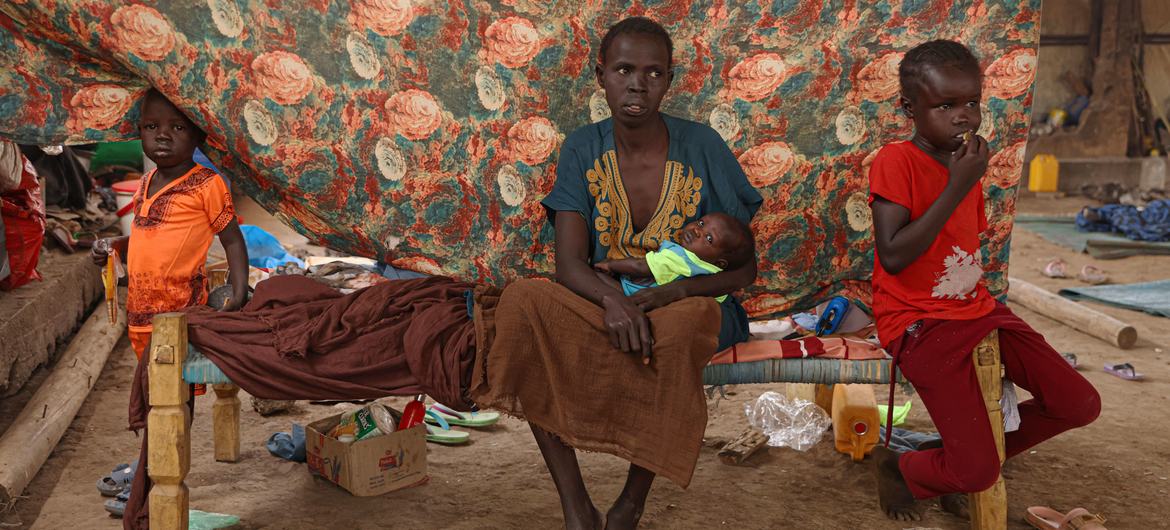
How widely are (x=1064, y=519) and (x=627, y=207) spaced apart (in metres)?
1.75

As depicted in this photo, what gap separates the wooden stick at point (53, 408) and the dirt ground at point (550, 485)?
8cm

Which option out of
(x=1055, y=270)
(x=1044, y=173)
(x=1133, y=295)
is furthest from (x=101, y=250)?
(x=1044, y=173)

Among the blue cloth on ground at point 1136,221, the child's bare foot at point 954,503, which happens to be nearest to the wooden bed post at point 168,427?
the child's bare foot at point 954,503

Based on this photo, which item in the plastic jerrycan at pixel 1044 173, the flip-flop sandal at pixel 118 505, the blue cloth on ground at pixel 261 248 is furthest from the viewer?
the plastic jerrycan at pixel 1044 173

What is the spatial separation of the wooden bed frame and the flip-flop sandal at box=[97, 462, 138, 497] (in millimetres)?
585

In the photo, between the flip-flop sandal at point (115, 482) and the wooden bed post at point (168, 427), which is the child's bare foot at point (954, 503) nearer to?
the wooden bed post at point (168, 427)

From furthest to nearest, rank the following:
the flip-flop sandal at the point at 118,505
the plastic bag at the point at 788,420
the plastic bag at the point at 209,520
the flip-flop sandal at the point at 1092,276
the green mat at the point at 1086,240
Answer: the green mat at the point at 1086,240 → the flip-flop sandal at the point at 1092,276 → the plastic bag at the point at 788,420 → the flip-flop sandal at the point at 118,505 → the plastic bag at the point at 209,520

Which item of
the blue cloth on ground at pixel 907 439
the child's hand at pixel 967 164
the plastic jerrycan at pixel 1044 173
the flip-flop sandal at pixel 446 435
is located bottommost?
the flip-flop sandal at pixel 446 435

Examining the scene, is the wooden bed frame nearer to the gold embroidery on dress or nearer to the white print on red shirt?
the white print on red shirt

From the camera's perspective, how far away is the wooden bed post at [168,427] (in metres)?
3.12

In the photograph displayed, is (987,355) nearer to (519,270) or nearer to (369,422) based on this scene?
(519,270)

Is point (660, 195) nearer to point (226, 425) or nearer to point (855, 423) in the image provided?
point (855, 423)

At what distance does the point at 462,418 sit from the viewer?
454 cm

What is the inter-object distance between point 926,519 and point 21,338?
401cm
